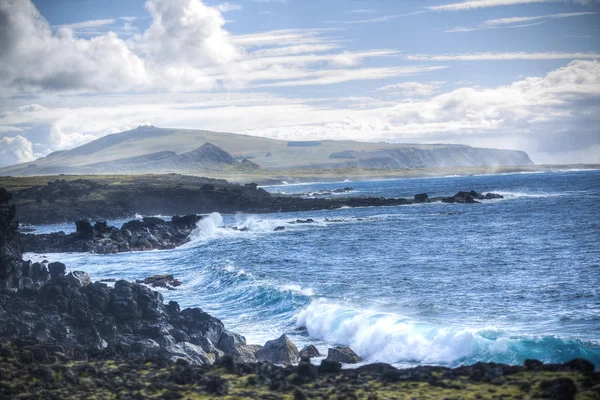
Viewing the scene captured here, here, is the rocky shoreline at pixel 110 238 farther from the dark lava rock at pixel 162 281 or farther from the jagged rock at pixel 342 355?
the jagged rock at pixel 342 355

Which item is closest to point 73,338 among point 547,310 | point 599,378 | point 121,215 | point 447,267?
point 599,378

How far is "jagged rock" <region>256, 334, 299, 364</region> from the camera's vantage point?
77.5ft

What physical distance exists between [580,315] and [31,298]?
24665 mm

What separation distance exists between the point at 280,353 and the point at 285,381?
8210mm

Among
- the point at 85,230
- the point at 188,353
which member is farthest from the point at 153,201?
the point at 188,353

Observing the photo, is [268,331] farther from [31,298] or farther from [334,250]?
[334,250]

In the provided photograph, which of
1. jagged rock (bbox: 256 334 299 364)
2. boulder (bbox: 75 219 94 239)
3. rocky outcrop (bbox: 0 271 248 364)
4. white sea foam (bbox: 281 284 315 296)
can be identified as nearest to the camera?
jagged rock (bbox: 256 334 299 364)

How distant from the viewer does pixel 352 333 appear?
2723cm

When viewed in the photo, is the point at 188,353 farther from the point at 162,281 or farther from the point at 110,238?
the point at 110,238

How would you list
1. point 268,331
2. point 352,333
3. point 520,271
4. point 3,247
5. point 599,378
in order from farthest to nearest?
point 520,271 < point 3,247 < point 268,331 < point 352,333 < point 599,378

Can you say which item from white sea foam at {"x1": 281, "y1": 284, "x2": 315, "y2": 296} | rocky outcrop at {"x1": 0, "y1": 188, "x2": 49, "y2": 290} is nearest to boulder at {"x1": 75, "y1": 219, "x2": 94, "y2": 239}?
rocky outcrop at {"x1": 0, "y1": 188, "x2": 49, "y2": 290}

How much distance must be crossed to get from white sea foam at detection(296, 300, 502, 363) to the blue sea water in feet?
0.18

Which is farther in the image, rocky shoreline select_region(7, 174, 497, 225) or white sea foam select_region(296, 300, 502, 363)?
rocky shoreline select_region(7, 174, 497, 225)

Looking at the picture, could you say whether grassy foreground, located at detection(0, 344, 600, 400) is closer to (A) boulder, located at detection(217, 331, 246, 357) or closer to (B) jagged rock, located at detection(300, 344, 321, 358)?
(B) jagged rock, located at detection(300, 344, 321, 358)
